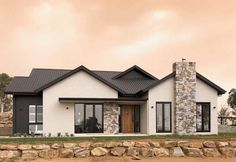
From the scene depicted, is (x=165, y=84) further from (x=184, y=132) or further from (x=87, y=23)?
(x=87, y=23)

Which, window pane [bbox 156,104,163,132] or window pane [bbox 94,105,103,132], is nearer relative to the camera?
window pane [bbox 94,105,103,132]

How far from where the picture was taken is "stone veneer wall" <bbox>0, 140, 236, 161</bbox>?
21016 mm

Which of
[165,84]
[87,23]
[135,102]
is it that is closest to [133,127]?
[135,102]

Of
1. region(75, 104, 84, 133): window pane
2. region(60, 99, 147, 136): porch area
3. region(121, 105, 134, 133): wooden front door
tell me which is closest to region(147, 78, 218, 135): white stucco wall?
region(60, 99, 147, 136): porch area

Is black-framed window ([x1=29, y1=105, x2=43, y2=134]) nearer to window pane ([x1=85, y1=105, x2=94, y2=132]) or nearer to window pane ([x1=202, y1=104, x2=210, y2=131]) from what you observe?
window pane ([x1=85, y1=105, x2=94, y2=132])

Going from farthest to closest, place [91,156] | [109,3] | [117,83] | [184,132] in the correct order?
[117,83], [184,132], [109,3], [91,156]

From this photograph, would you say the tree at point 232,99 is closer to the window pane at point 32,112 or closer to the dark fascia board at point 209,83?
the dark fascia board at point 209,83

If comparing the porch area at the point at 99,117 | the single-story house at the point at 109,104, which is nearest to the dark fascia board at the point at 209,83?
the single-story house at the point at 109,104

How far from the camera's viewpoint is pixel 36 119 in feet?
92.2

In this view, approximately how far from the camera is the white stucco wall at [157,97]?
92.4 feet

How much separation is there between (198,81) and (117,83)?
19.7 feet

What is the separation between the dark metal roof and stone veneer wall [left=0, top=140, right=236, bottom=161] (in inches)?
254

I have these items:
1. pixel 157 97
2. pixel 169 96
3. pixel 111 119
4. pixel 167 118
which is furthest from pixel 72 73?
pixel 167 118

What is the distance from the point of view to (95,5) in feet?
88.3
